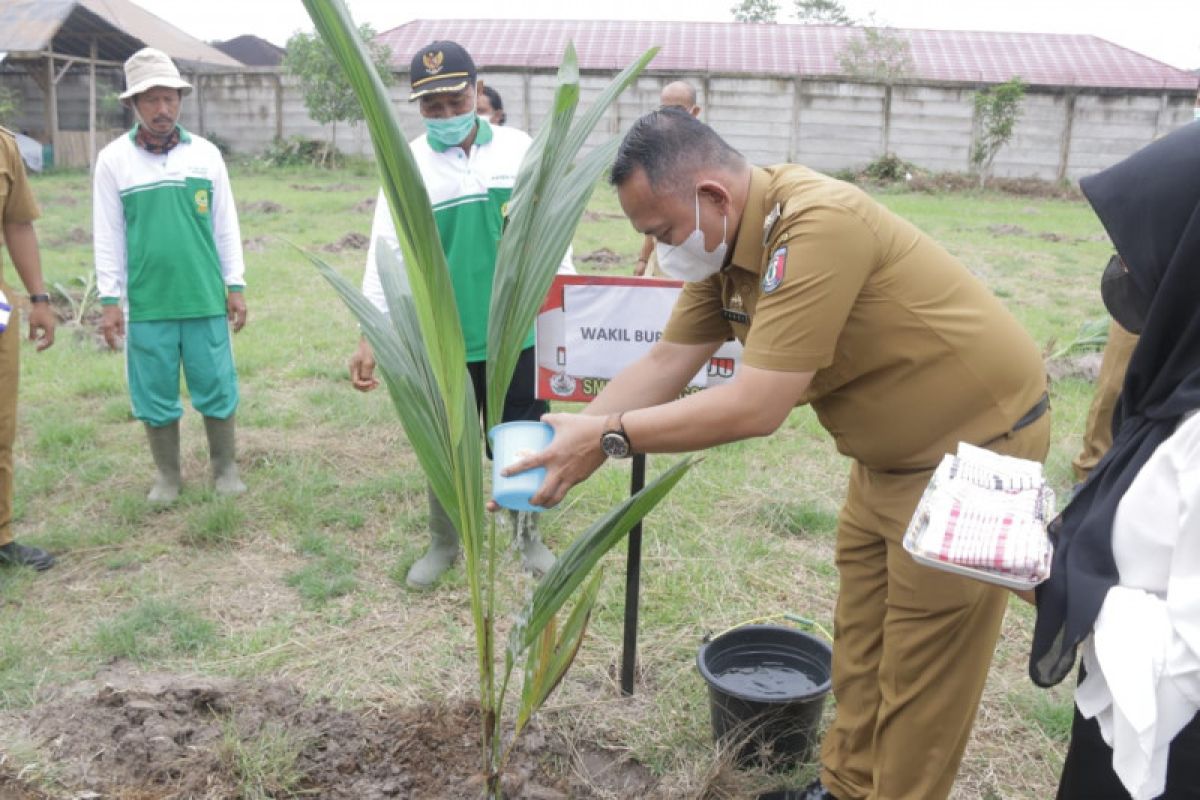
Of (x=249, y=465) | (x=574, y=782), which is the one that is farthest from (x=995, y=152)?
(x=574, y=782)

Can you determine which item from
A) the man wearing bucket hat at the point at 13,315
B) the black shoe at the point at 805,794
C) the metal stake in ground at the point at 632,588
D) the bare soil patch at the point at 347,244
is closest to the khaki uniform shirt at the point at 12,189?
the man wearing bucket hat at the point at 13,315

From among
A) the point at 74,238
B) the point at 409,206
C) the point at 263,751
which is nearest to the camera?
the point at 409,206

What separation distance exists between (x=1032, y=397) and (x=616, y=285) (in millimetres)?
1124

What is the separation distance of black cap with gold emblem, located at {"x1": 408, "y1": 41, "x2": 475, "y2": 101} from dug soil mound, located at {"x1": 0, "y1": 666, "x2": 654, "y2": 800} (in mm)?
1815

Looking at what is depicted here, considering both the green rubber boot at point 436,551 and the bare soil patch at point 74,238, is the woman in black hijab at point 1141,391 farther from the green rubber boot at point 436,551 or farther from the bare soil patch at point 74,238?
the bare soil patch at point 74,238

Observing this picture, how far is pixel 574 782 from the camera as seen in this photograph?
2.21 meters

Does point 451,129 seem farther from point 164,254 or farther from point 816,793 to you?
point 816,793

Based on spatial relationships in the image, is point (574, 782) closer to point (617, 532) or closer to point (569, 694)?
point (569, 694)

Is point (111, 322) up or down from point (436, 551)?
up

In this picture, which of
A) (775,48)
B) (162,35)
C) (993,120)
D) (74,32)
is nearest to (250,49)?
(162,35)

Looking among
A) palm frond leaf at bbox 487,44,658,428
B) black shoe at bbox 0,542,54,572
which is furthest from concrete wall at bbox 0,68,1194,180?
palm frond leaf at bbox 487,44,658,428

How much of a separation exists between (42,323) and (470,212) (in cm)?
175

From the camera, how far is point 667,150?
172 cm

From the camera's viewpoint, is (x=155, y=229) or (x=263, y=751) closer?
(x=263, y=751)
